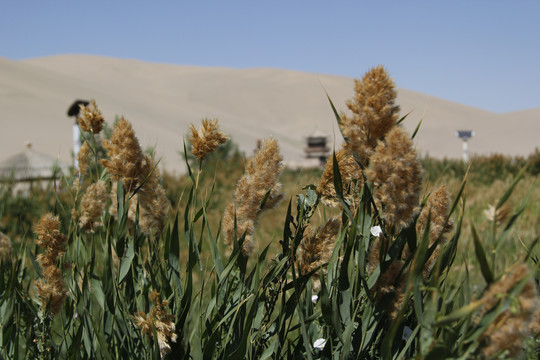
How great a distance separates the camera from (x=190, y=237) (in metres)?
1.54

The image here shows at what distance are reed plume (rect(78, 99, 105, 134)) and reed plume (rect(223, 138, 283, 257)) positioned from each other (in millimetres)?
543

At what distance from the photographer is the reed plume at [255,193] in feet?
5.17

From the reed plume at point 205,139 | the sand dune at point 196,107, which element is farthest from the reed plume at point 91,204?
the sand dune at point 196,107

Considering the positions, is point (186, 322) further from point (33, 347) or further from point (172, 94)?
point (172, 94)

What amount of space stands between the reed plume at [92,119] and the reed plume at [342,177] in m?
0.76

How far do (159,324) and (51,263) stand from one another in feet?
1.34

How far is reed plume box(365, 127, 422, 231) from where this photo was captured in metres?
1.19

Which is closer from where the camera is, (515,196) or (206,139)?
(206,139)

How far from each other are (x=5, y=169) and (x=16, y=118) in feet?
91.5

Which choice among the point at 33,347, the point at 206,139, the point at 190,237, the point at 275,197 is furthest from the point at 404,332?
the point at 33,347

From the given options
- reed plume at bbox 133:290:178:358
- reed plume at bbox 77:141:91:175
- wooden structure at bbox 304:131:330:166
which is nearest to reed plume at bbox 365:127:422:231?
reed plume at bbox 133:290:178:358

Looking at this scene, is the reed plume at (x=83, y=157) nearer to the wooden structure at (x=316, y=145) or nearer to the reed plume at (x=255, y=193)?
the reed plume at (x=255, y=193)

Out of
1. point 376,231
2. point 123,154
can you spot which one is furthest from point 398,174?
point 123,154

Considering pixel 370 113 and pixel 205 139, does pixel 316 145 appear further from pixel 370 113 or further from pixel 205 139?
pixel 370 113
